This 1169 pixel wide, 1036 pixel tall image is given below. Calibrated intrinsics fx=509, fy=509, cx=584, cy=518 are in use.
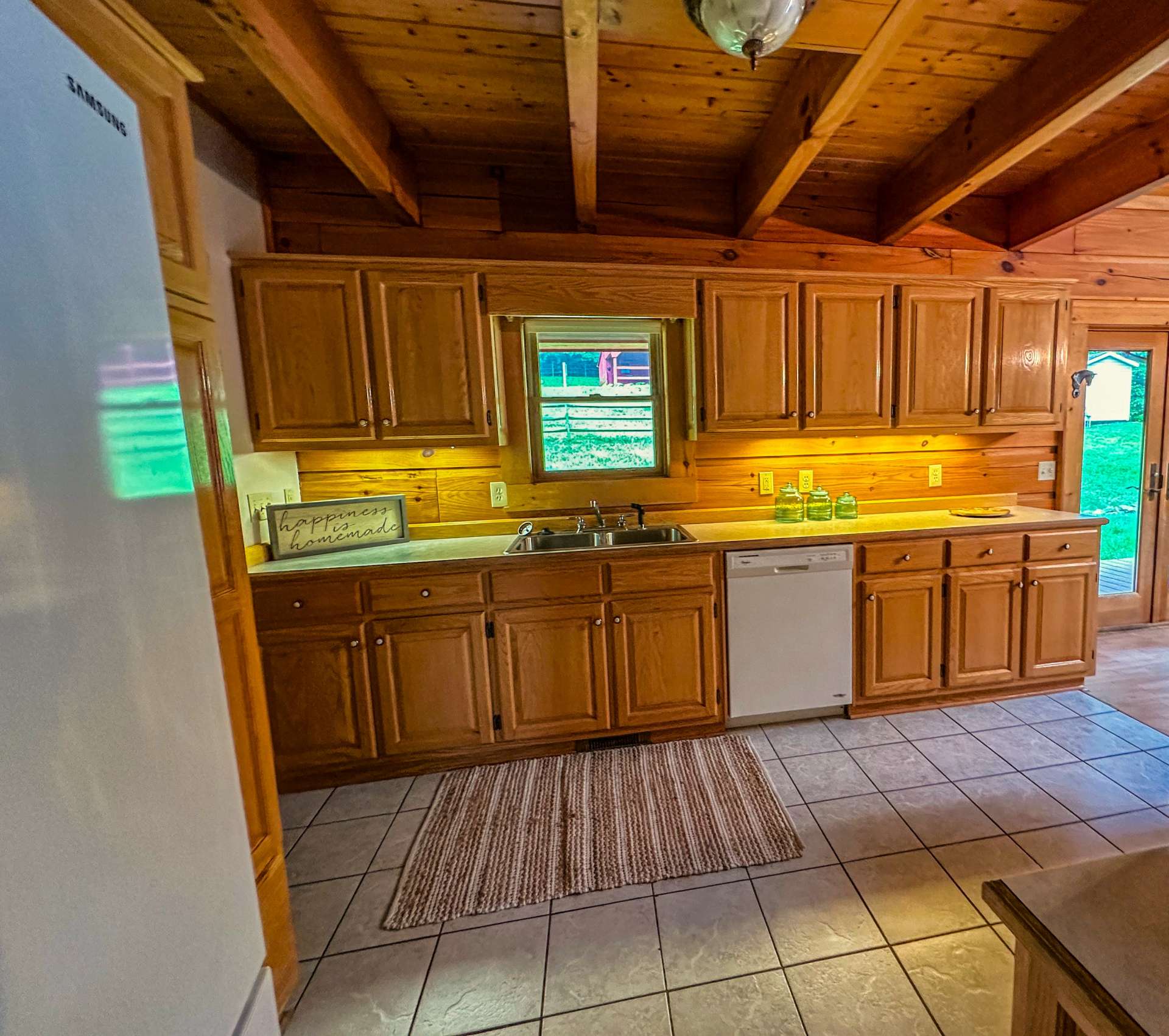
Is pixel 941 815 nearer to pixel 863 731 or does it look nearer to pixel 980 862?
pixel 980 862

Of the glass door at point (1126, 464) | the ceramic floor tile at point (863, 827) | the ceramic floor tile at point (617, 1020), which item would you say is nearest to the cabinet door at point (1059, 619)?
the glass door at point (1126, 464)

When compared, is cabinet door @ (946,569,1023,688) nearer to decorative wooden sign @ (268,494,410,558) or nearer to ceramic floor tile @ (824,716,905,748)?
ceramic floor tile @ (824,716,905,748)

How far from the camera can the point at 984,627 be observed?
251 centimetres

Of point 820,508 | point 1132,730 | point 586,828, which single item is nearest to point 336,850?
point 586,828

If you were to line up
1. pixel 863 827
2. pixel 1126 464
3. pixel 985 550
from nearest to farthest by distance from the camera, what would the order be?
pixel 863 827, pixel 985 550, pixel 1126 464

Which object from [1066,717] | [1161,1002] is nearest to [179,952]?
[1161,1002]

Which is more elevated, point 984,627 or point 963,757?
point 984,627

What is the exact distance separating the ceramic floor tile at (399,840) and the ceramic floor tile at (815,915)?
119 centimetres

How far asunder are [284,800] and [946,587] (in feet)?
10.2

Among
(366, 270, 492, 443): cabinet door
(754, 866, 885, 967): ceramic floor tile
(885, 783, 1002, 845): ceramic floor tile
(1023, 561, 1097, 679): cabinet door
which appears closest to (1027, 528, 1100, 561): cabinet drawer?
(1023, 561, 1097, 679): cabinet door

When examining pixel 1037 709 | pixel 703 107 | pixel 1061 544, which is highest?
pixel 703 107

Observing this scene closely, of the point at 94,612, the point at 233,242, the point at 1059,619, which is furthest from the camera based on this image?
the point at 1059,619

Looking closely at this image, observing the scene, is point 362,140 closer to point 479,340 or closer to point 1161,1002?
point 479,340

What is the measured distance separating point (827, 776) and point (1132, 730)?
4.97 feet
